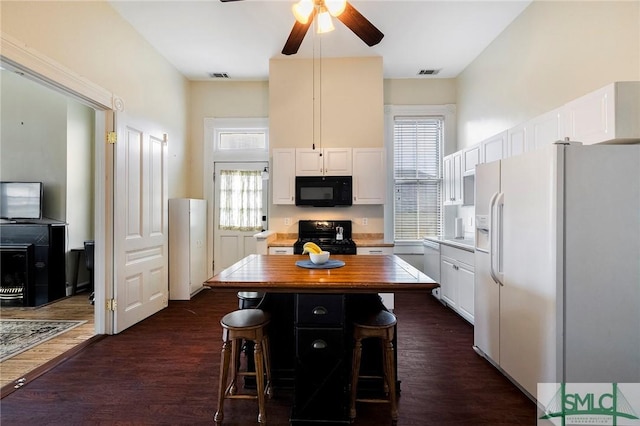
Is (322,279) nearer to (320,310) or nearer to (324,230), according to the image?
(320,310)

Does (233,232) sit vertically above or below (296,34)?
below

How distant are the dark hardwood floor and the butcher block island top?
873mm

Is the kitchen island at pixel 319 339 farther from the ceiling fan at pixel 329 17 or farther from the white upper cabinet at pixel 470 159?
the white upper cabinet at pixel 470 159

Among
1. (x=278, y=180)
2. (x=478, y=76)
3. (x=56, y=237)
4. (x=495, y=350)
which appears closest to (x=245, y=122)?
(x=278, y=180)

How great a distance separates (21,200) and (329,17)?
478 cm

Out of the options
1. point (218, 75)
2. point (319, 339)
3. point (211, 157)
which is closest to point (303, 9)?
point (319, 339)

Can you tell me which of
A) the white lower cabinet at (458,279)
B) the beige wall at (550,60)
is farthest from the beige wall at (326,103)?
the white lower cabinet at (458,279)

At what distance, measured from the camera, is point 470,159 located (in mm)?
3594

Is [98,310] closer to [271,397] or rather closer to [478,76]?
[271,397]

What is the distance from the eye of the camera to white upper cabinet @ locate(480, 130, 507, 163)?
2.95 meters

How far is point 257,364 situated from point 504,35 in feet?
13.5

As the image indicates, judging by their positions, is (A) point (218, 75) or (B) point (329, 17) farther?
(A) point (218, 75)

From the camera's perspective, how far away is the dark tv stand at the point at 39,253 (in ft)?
12.8

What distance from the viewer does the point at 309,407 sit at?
5.45ft
